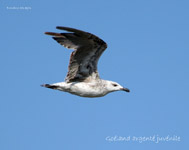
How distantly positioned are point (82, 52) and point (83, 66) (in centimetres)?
62

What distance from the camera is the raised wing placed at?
1465cm

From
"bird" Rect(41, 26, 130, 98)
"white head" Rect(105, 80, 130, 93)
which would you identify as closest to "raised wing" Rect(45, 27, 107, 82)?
"bird" Rect(41, 26, 130, 98)

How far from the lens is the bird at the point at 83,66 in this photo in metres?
14.8

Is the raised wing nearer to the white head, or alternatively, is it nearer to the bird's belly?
the bird's belly

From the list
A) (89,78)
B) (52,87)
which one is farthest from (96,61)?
(52,87)

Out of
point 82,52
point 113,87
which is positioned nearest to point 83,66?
point 82,52

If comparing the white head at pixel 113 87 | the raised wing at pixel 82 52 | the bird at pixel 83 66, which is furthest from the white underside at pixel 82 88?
the white head at pixel 113 87

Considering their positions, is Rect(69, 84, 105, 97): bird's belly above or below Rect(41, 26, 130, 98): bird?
below

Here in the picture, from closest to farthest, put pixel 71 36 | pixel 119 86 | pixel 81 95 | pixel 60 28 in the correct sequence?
pixel 60 28
pixel 71 36
pixel 81 95
pixel 119 86

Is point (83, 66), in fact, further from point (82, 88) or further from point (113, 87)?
point (113, 87)

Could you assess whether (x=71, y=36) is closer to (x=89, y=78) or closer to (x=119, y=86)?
(x=89, y=78)

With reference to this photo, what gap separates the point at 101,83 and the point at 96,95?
17.6 inches

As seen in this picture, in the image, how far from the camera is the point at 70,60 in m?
15.4

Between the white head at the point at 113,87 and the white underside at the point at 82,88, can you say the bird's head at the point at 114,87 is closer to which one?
the white head at the point at 113,87
